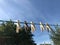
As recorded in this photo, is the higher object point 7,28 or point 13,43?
point 7,28

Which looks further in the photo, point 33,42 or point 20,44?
point 33,42

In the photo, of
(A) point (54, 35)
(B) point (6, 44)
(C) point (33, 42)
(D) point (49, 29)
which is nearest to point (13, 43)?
(B) point (6, 44)

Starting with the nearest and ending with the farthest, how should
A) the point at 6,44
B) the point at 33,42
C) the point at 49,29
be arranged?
the point at 49,29
the point at 6,44
the point at 33,42

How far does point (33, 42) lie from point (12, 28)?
7066 millimetres

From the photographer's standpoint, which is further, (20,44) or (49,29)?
(20,44)

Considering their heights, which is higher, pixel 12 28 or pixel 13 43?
pixel 12 28

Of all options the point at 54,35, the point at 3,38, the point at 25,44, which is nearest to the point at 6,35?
the point at 3,38

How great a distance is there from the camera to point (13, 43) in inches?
2222

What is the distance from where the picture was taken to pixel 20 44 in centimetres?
5694

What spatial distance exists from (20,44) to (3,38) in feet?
14.9

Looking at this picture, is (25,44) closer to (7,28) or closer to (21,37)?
(21,37)


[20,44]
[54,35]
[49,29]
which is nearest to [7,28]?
[20,44]

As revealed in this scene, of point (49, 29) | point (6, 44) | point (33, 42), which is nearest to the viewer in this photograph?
point (49, 29)

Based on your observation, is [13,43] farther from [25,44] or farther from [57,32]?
[57,32]
